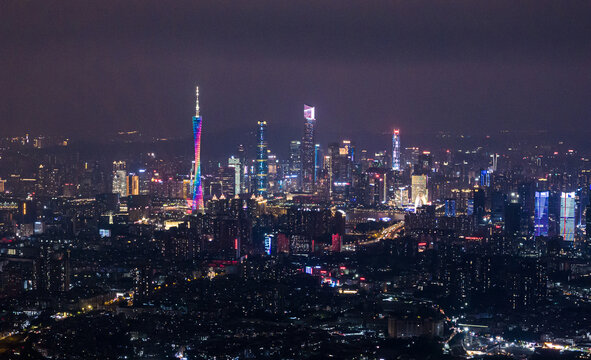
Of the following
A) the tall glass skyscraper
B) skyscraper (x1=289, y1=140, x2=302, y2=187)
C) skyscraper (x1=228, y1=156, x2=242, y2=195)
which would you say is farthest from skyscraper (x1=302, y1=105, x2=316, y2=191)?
the tall glass skyscraper

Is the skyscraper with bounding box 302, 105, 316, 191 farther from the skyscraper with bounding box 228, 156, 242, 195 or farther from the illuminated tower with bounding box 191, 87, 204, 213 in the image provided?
the illuminated tower with bounding box 191, 87, 204, 213

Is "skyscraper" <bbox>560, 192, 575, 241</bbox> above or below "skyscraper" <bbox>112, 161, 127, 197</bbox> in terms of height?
below

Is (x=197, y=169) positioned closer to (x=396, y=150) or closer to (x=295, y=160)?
(x=295, y=160)

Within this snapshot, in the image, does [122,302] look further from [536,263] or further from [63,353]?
[536,263]

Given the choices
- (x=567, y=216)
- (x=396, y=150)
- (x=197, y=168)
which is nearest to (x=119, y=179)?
(x=197, y=168)

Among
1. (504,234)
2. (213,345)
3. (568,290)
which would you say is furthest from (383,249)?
(213,345)

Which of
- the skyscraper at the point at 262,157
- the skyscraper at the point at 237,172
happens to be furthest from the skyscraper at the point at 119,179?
the skyscraper at the point at 262,157

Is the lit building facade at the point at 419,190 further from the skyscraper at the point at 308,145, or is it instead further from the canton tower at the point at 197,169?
the canton tower at the point at 197,169
